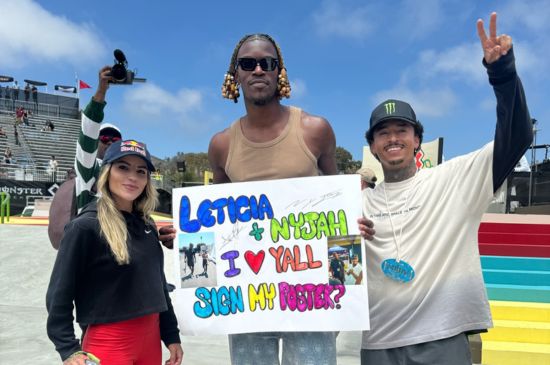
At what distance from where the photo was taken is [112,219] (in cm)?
198

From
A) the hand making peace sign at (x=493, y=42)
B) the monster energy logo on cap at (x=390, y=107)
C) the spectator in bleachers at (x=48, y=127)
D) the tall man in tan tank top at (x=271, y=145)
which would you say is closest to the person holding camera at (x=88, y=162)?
the tall man in tan tank top at (x=271, y=145)

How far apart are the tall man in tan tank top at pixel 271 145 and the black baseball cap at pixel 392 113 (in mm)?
247

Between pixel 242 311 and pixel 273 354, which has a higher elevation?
pixel 242 311

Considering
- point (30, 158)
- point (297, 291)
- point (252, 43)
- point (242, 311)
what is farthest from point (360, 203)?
point (30, 158)

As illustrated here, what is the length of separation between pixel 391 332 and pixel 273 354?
0.60 m

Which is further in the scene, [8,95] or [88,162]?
[8,95]

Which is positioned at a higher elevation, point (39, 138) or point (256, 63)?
point (39, 138)

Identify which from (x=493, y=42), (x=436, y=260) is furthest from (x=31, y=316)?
(x=493, y=42)

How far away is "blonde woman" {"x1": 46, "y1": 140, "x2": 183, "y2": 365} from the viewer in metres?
1.87

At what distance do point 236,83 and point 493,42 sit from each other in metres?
1.32

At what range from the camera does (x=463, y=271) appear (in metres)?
1.94

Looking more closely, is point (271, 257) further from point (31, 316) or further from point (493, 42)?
point (31, 316)

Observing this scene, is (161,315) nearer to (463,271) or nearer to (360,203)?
(360,203)

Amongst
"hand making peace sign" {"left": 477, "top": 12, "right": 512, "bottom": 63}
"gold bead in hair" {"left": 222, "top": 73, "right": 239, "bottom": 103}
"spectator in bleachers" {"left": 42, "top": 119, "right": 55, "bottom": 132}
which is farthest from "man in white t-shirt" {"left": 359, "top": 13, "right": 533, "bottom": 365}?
"spectator in bleachers" {"left": 42, "top": 119, "right": 55, "bottom": 132}
